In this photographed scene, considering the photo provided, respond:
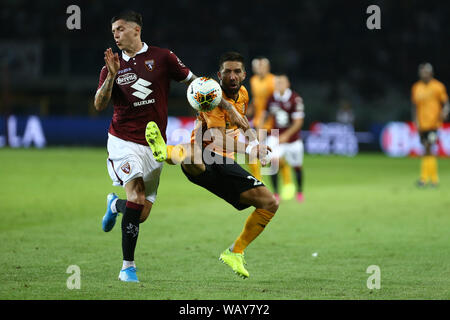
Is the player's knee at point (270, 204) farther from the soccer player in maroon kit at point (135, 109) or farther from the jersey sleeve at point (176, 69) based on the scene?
the jersey sleeve at point (176, 69)

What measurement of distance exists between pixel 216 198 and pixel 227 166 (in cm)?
785

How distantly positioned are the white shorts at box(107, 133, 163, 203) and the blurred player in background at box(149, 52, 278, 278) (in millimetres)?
309

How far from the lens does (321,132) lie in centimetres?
2775

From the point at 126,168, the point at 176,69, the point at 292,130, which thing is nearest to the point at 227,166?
the point at 126,168

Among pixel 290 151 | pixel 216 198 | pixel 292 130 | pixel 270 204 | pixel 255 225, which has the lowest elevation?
pixel 216 198

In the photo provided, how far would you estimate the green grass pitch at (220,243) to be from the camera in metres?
6.43

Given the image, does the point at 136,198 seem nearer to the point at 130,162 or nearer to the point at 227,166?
the point at 130,162

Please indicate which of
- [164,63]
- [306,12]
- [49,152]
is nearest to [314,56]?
[306,12]

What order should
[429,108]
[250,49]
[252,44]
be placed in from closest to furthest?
[429,108] < [252,44] < [250,49]

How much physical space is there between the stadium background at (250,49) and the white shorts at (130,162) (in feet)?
69.4

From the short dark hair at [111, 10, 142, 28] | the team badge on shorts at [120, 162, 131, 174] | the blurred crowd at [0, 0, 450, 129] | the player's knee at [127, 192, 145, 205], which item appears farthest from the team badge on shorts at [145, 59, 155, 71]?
the blurred crowd at [0, 0, 450, 129]

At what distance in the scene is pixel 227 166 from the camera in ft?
23.1
